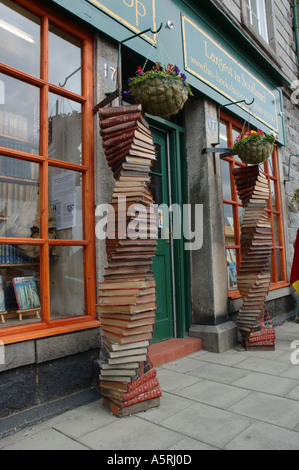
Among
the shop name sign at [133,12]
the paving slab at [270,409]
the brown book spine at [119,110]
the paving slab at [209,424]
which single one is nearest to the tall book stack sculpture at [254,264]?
the paving slab at [270,409]

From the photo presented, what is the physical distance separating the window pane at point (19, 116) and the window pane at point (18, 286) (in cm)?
86

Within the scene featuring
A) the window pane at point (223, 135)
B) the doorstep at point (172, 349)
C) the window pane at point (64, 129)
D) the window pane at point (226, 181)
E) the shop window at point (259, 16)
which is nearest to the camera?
the window pane at point (64, 129)

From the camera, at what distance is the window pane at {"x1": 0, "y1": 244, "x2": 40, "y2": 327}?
276cm

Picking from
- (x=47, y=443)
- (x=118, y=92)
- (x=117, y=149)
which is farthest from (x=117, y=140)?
(x=47, y=443)

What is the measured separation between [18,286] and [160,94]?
197cm

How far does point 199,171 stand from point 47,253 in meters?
2.57

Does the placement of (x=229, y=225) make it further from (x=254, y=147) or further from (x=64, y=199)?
(x=64, y=199)

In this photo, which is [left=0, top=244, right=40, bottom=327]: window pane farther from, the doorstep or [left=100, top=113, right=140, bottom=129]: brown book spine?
the doorstep

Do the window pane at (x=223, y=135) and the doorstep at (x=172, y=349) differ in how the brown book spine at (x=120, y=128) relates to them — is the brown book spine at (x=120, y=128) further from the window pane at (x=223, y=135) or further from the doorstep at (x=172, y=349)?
the window pane at (x=223, y=135)

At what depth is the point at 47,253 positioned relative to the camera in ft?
9.41

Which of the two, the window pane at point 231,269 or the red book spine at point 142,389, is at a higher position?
the window pane at point 231,269

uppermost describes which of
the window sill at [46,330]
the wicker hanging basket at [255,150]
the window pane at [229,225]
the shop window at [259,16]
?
the shop window at [259,16]

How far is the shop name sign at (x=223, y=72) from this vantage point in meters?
4.62

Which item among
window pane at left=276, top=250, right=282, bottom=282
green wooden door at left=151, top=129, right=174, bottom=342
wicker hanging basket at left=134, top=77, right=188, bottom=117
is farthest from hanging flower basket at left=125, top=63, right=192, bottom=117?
window pane at left=276, top=250, right=282, bottom=282
